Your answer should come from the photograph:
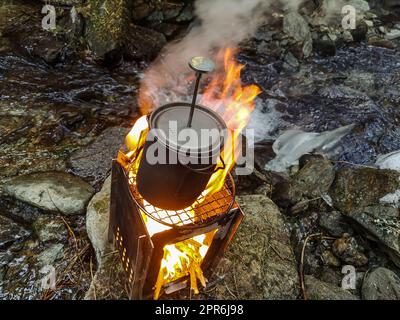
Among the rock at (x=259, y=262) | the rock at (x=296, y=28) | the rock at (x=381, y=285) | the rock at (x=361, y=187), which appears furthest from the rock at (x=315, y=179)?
the rock at (x=296, y=28)

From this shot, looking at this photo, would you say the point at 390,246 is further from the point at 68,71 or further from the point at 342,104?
the point at 68,71

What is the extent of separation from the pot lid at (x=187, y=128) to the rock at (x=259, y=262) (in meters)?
1.72

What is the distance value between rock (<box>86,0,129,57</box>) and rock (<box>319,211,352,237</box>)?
16.1 ft

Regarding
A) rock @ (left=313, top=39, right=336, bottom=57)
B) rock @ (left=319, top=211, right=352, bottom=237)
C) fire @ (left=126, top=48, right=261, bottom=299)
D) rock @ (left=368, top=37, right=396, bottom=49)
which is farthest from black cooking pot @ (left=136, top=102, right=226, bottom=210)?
rock @ (left=368, top=37, right=396, bottom=49)

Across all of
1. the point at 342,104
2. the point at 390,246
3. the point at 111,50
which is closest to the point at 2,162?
the point at 111,50

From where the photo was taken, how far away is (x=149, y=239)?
274 centimetres

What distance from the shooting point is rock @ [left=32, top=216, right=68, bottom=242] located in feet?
14.1

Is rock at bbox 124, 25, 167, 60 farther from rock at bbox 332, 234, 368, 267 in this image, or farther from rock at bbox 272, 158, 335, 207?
rock at bbox 332, 234, 368, 267

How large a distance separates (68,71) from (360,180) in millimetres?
5390

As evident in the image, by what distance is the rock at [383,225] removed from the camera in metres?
4.57

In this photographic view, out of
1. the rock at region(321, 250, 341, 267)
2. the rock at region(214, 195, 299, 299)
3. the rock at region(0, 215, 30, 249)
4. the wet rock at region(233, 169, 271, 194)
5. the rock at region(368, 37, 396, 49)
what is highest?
the rock at region(214, 195, 299, 299)

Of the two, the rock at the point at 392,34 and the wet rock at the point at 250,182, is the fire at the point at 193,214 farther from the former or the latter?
the rock at the point at 392,34

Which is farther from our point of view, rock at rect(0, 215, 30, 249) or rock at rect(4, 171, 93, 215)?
rock at rect(4, 171, 93, 215)

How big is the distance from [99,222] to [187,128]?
6.45 feet
